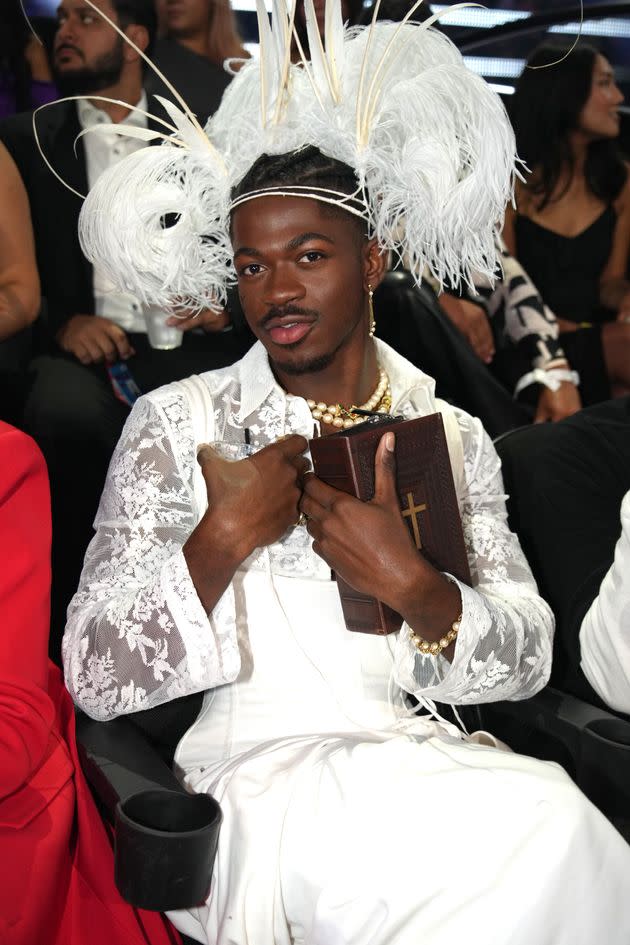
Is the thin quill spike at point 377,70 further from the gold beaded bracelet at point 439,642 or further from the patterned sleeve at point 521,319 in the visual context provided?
the patterned sleeve at point 521,319

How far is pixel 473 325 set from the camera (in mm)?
3324

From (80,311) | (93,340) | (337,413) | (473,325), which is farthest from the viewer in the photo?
(473,325)

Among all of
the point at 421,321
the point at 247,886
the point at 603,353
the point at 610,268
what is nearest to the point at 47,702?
the point at 247,886

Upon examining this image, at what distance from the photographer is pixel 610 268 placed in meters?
3.90

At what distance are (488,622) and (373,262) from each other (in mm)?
683

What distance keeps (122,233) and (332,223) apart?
379 mm

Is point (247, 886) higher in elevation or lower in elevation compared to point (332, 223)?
lower

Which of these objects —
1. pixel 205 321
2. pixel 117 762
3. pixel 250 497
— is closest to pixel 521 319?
pixel 205 321

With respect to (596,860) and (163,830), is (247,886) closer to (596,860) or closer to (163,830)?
(163,830)

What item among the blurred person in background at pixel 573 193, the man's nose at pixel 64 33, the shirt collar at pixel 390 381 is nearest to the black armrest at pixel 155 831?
the shirt collar at pixel 390 381

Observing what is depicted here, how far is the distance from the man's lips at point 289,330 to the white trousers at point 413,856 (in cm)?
67

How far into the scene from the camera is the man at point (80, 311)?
250 cm

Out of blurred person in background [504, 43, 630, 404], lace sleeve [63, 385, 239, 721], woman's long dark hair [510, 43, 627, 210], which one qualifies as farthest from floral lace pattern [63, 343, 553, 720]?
woman's long dark hair [510, 43, 627, 210]

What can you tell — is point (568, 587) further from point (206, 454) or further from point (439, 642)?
point (206, 454)
